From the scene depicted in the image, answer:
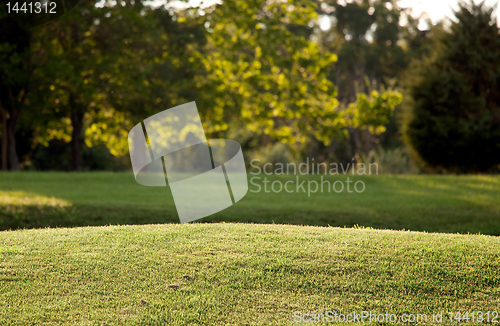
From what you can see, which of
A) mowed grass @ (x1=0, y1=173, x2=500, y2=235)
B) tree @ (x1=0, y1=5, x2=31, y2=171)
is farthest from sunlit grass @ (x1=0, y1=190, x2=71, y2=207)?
tree @ (x1=0, y1=5, x2=31, y2=171)

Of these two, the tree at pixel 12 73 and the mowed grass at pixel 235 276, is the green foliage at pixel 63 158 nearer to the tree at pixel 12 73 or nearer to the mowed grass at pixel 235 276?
the tree at pixel 12 73

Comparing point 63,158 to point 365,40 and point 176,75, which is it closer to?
point 176,75

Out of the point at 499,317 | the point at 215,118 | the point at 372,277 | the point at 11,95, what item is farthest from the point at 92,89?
the point at 499,317

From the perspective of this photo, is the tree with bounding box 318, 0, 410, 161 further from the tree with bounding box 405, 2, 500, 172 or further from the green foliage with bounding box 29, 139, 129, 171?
the green foliage with bounding box 29, 139, 129, 171

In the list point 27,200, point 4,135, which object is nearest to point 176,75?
point 4,135

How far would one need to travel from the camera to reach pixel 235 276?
14.5 ft

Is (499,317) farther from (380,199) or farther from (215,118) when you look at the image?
(215,118)

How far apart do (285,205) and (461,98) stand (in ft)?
39.5

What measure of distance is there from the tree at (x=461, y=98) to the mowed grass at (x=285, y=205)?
4398 mm

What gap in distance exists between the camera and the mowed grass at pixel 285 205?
29.6 feet

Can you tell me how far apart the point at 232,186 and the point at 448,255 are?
915 cm

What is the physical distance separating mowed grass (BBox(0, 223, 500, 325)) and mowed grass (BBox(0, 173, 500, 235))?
3.48 metres

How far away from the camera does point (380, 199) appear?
11.2 m

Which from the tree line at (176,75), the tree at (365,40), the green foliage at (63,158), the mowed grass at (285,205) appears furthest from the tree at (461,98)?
the green foliage at (63,158)
